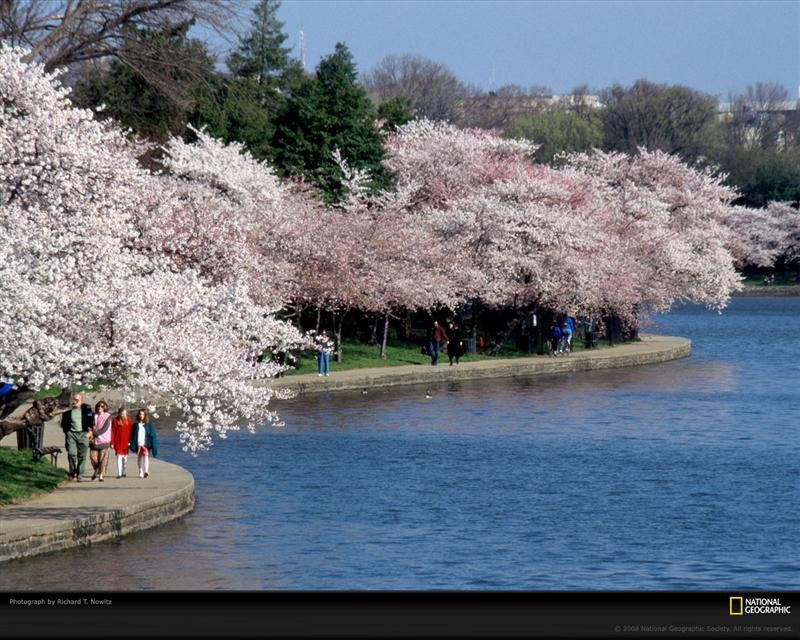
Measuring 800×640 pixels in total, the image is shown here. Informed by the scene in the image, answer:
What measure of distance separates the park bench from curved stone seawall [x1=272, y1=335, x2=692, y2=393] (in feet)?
59.4

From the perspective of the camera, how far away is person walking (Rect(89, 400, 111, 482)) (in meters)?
26.7

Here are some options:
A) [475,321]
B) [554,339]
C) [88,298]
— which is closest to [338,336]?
[475,321]

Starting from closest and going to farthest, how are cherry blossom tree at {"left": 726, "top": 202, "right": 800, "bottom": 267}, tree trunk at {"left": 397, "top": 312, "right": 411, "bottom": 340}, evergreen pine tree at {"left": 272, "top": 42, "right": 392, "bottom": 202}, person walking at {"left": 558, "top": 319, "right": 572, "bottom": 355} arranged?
tree trunk at {"left": 397, "top": 312, "right": 411, "bottom": 340} → person walking at {"left": 558, "top": 319, "right": 572, "bottom": 355} → evergreen pine tree at {"left": 272, "top": 42, "right": 392, "bottom": 202} → cherry blossom tree at {"left": 726, "top": 202, "right": 800, "bottom": 267}

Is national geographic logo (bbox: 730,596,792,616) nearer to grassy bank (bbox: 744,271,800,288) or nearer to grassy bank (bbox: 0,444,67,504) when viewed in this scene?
grassy bank (bbox: 0,444,67,504)

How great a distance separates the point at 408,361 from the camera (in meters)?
57.2

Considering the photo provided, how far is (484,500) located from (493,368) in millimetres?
28174

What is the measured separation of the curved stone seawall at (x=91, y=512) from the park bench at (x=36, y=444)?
1181 millimetres

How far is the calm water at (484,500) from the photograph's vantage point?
70.6 feet

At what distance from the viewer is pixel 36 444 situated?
1089 inches

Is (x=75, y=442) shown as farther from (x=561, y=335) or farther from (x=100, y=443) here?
(x=561, y=335)

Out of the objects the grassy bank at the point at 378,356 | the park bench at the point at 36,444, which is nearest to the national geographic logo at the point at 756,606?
the park bench at the point at 36,444

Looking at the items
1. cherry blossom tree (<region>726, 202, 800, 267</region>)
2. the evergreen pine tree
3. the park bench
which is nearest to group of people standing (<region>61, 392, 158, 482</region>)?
the park bench

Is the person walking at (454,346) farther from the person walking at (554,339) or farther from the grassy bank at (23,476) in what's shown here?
the grassy bank at (23,476)

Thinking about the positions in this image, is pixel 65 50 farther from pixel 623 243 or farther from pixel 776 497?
pixel 623 243
